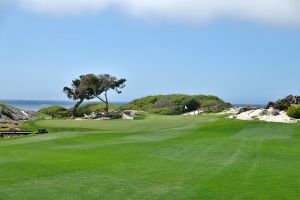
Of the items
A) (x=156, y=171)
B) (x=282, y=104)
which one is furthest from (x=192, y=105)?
(x=156, y=171)

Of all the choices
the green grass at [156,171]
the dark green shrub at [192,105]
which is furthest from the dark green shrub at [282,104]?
the dark green shrub at [192,105]

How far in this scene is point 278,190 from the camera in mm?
13797

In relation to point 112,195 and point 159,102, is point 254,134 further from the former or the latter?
point 159,102

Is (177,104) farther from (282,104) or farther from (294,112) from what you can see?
(294,112)

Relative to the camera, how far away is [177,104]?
3728 inches

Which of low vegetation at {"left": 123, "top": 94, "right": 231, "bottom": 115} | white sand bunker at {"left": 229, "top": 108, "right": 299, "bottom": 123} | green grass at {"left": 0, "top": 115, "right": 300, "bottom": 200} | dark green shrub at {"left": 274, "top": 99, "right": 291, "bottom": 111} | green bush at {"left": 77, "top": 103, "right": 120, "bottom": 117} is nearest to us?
green grass at {"left": 0, "top": 115, "right": 300, "bottom": 200}

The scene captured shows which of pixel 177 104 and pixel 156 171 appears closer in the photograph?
pixel 156 171

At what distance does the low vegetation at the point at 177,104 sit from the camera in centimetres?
8575

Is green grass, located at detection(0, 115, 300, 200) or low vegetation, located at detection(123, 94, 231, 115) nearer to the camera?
green grass, located at detection(0, 115, 300, 200)

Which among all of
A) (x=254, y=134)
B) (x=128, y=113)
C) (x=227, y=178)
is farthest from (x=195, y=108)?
(x=227, y=178)

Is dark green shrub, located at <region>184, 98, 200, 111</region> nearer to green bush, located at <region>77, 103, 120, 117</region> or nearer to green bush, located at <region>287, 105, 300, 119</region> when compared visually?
green bush, located at <region>77, 103, 120, 117</region>

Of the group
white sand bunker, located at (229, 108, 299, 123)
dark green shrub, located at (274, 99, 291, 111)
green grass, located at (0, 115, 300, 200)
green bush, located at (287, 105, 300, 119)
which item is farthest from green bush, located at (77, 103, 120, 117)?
green grass, located at (0, 115, 300, 200)

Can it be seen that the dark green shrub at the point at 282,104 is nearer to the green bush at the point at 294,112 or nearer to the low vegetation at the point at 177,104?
the green bush at the point at 294,112

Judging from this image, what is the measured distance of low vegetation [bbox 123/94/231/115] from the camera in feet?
281
